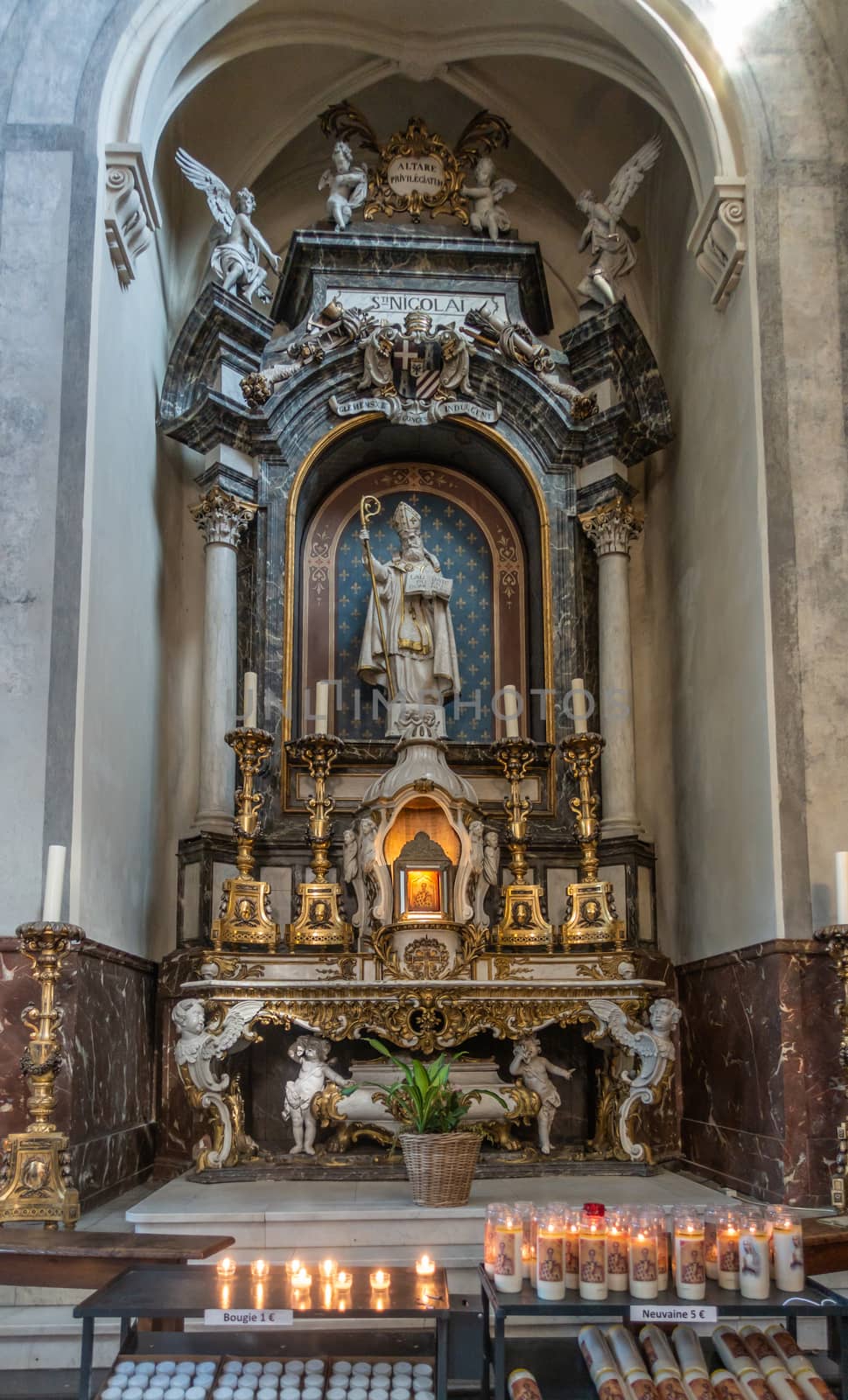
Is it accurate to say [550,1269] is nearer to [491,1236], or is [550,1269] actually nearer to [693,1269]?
[491,1236]

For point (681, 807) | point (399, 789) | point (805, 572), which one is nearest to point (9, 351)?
point (399, 789)

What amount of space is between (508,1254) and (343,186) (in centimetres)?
768

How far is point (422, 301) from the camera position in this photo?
959cm

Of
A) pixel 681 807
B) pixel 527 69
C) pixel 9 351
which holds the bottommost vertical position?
pixel 681 807

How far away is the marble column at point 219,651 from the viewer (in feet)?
28.3

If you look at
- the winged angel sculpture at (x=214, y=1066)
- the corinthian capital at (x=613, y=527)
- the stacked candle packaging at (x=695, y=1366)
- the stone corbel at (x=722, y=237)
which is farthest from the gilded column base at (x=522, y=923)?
the stacked candle packaging at (x=695, y=1366)

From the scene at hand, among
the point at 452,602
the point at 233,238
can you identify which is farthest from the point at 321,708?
the point at 233,238

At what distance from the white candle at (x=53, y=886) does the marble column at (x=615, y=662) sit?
391 centimetres

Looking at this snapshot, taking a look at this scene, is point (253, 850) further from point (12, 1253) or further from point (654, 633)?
point (12, 1253)

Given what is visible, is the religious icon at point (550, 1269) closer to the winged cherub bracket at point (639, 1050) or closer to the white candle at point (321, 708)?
the winged cherub bracket at point (639, 1050)

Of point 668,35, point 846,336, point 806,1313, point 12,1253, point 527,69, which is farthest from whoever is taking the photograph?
point 527,69

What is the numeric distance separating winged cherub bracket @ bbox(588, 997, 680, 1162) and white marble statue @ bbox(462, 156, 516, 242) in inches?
216

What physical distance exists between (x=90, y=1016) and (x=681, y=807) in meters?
3.79

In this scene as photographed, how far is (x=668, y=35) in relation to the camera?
8.07m
